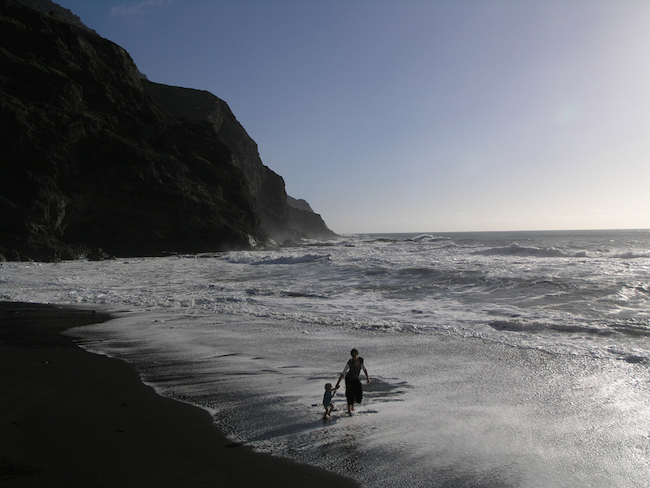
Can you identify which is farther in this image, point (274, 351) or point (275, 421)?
point (274, 351)

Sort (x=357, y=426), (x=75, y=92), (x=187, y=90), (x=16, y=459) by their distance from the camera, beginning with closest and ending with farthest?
(x=16, y=459), (x=357, y=426), (x=75, y=92), (x=187, y=90)

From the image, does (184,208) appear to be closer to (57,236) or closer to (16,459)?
(57,236)

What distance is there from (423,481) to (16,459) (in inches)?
142

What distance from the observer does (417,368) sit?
21.8ft

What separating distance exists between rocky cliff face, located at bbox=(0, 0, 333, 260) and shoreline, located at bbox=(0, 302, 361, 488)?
2361cm

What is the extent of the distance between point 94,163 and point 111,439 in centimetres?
3265

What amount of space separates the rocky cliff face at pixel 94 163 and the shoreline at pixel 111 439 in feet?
77.4

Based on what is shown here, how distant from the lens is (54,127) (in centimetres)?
2906

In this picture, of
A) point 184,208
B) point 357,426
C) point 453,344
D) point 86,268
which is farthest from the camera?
point 184,208

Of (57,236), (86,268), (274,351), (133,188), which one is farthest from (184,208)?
(274,351)

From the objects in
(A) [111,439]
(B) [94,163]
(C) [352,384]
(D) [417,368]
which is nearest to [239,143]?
(B) [94,163]

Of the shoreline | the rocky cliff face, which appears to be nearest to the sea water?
the shoreline

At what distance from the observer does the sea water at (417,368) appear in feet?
12.9

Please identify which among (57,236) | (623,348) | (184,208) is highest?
(184,208)
